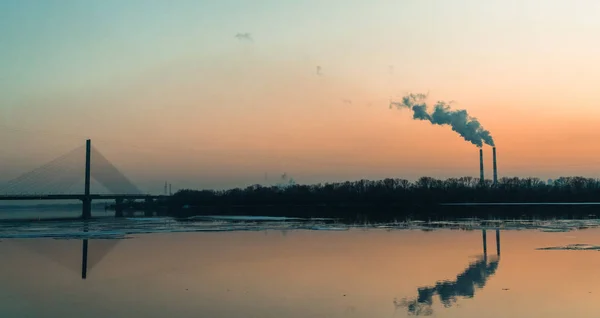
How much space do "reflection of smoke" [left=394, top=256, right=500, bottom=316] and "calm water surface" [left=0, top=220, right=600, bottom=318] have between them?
3 centimetres

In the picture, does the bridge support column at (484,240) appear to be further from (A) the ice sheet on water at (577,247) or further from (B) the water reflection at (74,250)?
(B) the water reflection at (74,250)

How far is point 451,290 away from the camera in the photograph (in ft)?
50.3

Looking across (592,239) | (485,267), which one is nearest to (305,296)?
(485,267)

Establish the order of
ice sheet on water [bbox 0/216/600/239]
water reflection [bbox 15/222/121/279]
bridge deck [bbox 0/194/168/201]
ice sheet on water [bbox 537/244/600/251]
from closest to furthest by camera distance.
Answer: water reflection [bbox 15/222/121/279], ice sheet on water [bbox 537/244/600/251], ice sheet on water [bbox 0/216/600/239], bridge deck [bbox 0/194/168/201]

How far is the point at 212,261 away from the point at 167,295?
726 centimetres

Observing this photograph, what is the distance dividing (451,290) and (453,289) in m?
0.16

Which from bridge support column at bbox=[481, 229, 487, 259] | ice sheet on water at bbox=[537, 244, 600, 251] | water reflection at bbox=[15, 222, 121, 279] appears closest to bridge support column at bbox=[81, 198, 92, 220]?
water reflection at bbox=[15, 222, 121, 279]

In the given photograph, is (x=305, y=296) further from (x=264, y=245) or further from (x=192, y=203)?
(x=192, y=203)

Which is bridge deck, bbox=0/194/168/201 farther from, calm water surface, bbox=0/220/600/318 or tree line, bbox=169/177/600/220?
calm water surface, bbox=0/220/600/318

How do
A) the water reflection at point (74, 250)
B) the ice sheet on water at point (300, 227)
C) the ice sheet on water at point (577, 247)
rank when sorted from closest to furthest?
the water reflection at point (74, 250) < the ice sheet on water at point (577, 247) < the ice sheet on water at point (300, 227)

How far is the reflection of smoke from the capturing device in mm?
13483

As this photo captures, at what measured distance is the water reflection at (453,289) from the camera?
44.3 ft

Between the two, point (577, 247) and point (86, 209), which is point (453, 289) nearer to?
point (577, 247)

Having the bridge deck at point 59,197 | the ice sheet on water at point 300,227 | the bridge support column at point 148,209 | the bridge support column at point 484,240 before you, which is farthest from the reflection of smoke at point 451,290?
the bridge deck at point 59,197
